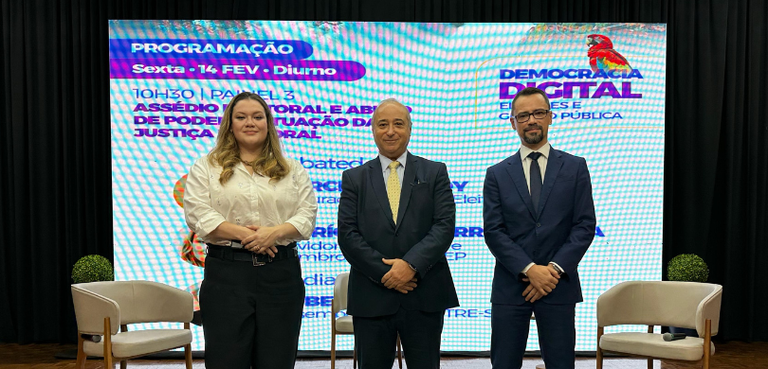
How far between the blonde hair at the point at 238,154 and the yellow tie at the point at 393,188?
458 mm

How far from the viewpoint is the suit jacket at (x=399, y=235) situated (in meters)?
2.58

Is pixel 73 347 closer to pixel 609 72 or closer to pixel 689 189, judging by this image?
pixel 609 72

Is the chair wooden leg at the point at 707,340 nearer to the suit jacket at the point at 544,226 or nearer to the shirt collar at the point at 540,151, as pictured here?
the suit jacket at the point at 544,226

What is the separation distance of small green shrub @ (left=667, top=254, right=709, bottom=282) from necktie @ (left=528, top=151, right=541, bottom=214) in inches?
95.8

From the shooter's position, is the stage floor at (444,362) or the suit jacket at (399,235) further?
the stage floor at (444,362)

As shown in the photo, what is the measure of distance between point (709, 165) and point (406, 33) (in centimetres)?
288

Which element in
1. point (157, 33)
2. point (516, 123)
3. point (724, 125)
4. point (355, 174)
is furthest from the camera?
point (724, 125)

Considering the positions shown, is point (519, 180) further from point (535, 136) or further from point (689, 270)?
point (689, 270)

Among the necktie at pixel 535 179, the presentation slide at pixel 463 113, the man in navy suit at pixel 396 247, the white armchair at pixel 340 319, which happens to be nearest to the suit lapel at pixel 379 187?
the man in navy suit at pixel 396 247

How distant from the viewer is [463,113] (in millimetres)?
4785

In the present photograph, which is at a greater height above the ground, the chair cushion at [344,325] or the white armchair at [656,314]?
the white armchair at [656,314]

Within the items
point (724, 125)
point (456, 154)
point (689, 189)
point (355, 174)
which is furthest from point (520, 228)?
point (724, 125)

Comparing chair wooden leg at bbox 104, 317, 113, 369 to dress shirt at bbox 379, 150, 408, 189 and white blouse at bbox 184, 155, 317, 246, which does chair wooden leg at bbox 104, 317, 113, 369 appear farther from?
dress shirt at bbox 379, 150, 408, 189

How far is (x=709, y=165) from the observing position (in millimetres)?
5285
